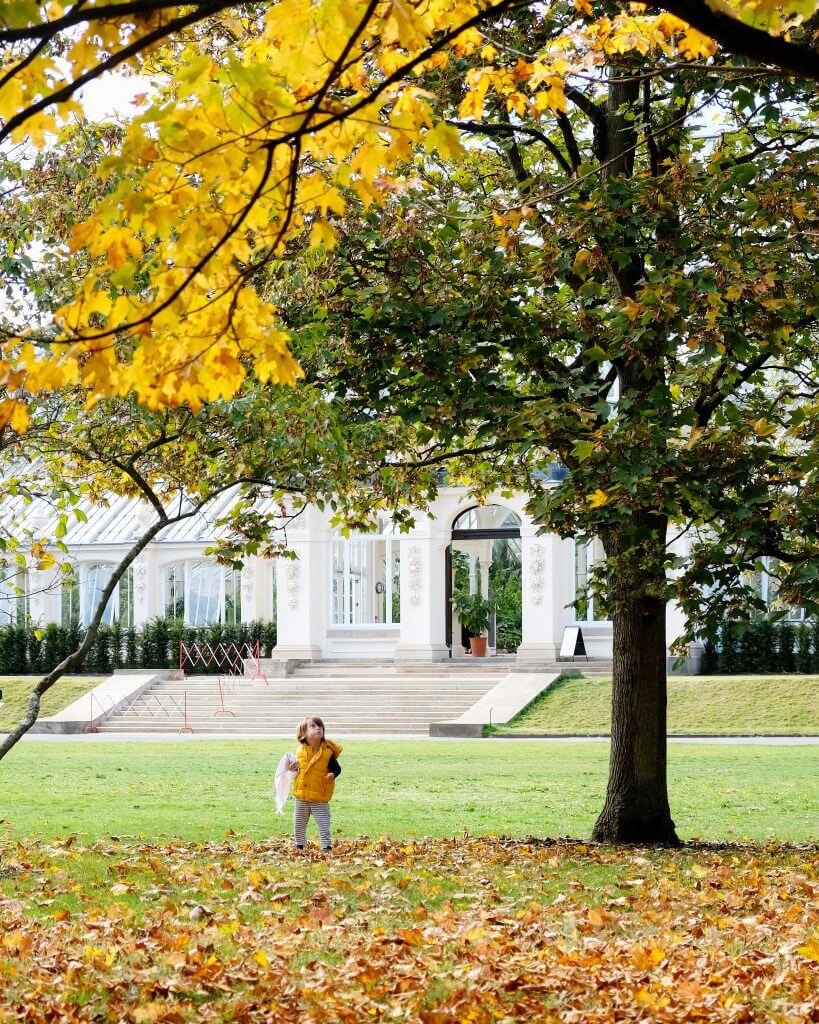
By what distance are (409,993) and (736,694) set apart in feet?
73.6

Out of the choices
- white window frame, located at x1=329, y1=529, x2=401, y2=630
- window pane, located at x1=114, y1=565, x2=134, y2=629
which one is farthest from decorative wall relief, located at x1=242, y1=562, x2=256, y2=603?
window pane, located at x1=114, y1=565, x2=134, y2=629

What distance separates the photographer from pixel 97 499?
11.7 metres

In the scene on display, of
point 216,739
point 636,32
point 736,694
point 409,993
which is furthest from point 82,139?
point 736,694

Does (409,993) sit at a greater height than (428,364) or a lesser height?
lesser

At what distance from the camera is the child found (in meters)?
10.4

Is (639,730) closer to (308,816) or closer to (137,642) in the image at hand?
(308,816)

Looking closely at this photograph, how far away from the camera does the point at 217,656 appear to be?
3656 centimetres

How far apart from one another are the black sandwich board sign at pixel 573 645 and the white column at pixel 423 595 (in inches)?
143

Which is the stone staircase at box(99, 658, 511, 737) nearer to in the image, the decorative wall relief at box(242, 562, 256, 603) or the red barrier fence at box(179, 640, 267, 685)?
the red barrier fence at box(179, 640, 267, 685)

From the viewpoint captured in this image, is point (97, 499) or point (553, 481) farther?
point (553, 481)

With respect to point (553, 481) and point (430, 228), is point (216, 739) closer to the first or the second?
point (553, 481)

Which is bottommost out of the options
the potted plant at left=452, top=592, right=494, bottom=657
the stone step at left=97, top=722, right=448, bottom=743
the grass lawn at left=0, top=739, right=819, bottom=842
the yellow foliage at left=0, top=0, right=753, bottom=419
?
the stone step at left=97, top=722, right=448, bottom=743

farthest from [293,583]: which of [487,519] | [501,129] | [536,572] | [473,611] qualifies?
[501,129]

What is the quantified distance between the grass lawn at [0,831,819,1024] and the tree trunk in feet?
2.83
